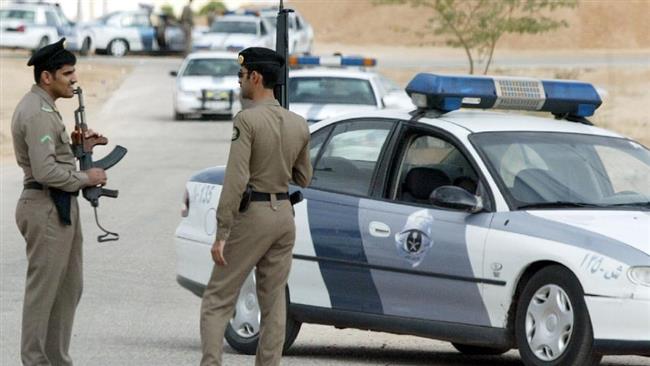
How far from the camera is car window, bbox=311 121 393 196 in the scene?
9617mm

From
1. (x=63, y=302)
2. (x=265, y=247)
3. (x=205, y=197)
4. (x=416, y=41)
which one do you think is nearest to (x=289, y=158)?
(x=265, y=247)

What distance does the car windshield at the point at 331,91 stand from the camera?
22328 millimetres

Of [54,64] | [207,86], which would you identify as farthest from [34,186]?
[207,86]

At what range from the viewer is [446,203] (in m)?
8.85

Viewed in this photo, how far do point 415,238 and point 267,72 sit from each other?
1.86 m

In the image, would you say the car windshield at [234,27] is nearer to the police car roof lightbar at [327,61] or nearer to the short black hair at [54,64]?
the police car roof lightbar at [327,61]

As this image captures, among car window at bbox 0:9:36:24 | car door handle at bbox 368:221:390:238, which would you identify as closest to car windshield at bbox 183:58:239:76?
car window at bbox 0:9:36:24

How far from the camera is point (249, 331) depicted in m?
9.82

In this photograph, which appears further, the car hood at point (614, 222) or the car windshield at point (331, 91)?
the car windshield at point (331, 91)

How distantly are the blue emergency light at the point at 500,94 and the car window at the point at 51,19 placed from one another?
45.6 m

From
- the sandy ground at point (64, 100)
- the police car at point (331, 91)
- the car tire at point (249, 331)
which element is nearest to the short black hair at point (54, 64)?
the car tire at point (249, 331)

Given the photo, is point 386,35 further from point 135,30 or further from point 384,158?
point 384,158

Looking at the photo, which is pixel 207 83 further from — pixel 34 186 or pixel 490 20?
pixel 34 186

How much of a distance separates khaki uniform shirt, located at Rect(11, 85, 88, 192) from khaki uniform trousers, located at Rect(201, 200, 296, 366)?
2.53ft
